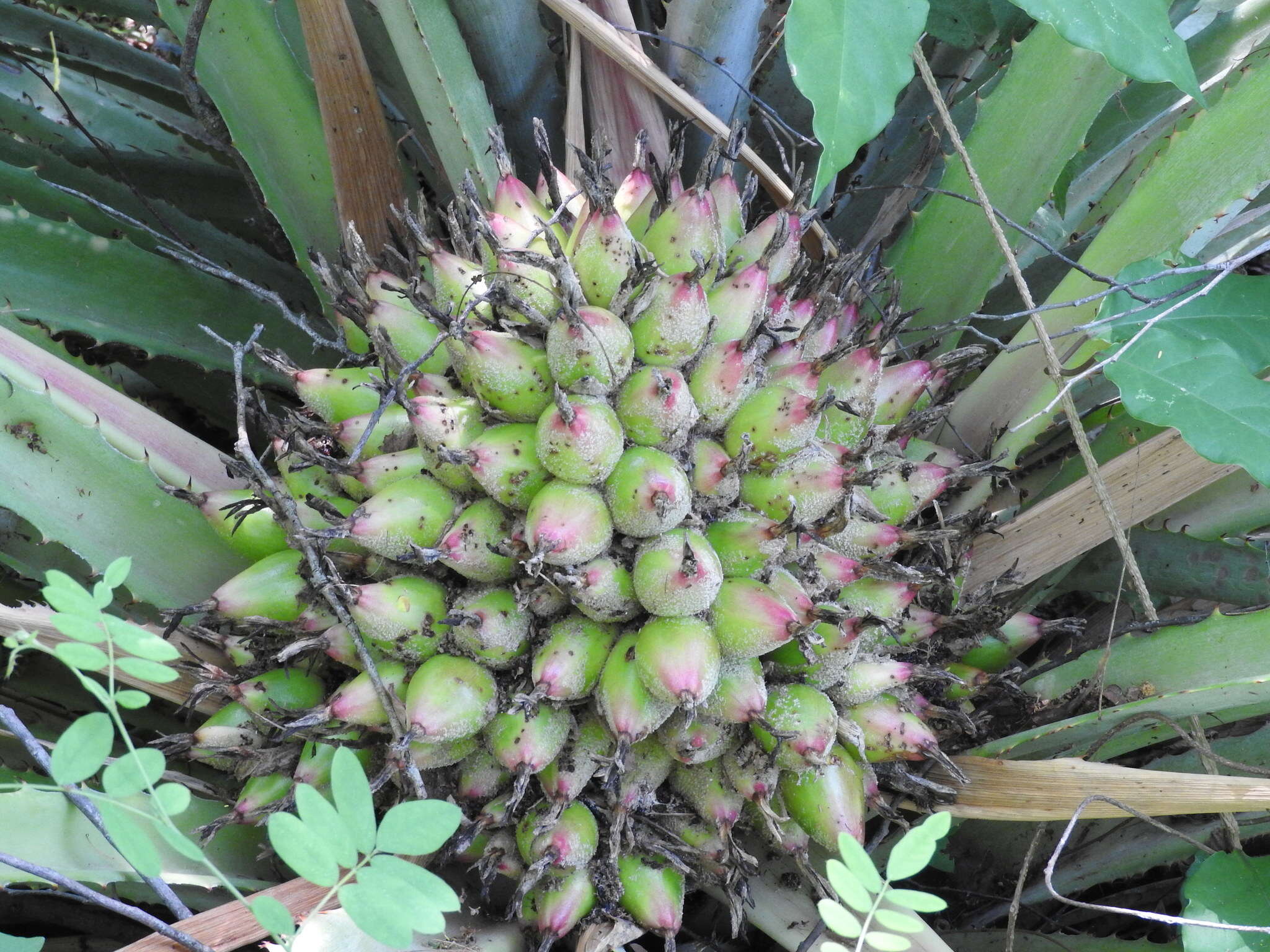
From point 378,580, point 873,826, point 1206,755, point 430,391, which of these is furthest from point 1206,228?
point 378,580

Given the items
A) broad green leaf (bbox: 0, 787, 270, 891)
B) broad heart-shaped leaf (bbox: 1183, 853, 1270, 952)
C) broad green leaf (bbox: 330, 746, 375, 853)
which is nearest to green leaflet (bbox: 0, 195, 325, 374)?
broad green leaf (bbox: 0, 787, 270, 891)

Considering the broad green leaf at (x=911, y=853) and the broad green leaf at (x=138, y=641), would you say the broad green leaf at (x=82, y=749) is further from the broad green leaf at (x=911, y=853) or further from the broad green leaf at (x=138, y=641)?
the broad green leaf at (x=911, y=853)

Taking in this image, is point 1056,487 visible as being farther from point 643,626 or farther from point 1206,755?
point 643,626

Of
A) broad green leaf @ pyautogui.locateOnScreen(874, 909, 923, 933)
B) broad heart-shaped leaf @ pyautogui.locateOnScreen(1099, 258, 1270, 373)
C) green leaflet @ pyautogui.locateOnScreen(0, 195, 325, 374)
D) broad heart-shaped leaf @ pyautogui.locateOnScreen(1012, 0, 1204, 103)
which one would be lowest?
green leaflet @ pyautogui.locateOnScreen(0, 195, 325, 374)

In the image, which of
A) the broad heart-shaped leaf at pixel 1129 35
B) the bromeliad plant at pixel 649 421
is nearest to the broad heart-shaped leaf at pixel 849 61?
the bromeliad plant at pixel 649 421

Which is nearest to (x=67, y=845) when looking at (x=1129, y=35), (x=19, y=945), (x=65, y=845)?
(x=65, y=845)

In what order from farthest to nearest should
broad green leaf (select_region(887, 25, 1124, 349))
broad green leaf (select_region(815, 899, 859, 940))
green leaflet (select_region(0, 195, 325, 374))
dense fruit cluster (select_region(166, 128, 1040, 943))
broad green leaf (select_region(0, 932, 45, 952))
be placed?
green leaflet (select_region(0, 195, 325, 374)), broad green leaf (select_region(887, 25, 1124, 349)), dense fruit cluster (select_region(166, 128, 1040, 943)), broad green leaf (select_region(0, 932, 45, 952)), broad green leaf (select_region(815, 899, 859, 940))

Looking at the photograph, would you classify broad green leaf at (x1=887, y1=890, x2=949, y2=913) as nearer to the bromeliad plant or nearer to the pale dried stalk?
the bromeliad plant
